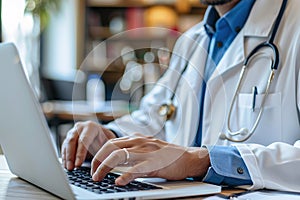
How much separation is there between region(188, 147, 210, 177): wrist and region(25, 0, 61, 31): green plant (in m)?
3.42

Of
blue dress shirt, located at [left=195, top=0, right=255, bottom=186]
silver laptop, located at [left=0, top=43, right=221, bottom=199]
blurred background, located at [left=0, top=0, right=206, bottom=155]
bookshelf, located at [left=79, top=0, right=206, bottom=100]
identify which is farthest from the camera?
bookshelf, located at [left=79, top=0, right=206, bottom=100]

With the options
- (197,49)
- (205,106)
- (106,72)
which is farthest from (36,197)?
(106,72)

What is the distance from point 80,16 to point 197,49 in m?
3.79

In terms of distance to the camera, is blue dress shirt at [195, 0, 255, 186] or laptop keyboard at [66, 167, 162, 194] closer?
laptop keyboard at [66, 167, 162, 194]

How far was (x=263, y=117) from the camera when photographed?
4.58 ft

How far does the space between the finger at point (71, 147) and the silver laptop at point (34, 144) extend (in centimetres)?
17

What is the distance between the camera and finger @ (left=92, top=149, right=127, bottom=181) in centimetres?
100

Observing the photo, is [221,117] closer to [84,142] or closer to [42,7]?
[84,142]

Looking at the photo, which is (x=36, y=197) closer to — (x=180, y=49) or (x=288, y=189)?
(x=288, y=189)

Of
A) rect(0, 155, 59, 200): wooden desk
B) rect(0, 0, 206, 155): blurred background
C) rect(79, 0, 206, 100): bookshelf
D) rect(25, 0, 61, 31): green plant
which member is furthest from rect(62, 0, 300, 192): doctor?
rect(79, 0, 206, 100): bookshelf

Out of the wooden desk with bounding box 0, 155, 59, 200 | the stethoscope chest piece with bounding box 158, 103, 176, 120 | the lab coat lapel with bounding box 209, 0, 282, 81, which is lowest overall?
the wooden desk with bounding box 0, 155, 59, 200

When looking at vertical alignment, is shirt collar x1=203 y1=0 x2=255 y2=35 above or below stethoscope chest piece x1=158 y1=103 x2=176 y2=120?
above

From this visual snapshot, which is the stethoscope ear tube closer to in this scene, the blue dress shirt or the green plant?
the blue dress shirt

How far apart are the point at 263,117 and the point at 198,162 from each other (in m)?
0.38
